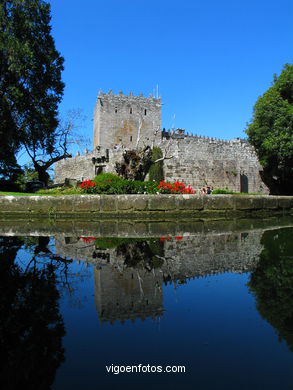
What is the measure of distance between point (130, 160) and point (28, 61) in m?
9.43

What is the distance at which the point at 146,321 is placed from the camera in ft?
6.17

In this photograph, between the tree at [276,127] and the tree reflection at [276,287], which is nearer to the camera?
the tree reflection at [276,287]

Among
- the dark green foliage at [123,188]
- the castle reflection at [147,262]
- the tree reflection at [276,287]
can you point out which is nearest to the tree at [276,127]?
the dark green foliage at [123,188]

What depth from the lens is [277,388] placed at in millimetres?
1223

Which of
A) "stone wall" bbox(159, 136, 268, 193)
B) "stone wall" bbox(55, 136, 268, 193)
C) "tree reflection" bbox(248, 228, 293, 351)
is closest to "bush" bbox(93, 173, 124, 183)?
"tree reflection" bbox(248, 228, 293, 351)

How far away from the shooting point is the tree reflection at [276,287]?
1.82m

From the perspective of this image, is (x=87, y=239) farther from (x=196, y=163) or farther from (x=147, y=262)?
(x=196, y=163)

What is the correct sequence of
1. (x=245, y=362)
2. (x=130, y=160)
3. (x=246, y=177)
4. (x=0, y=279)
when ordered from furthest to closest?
(x=246, y=177) < (x=130, y=160) < (x=0, y=279) < (x=245, y=362)

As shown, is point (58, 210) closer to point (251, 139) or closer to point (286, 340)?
point (286, 340)

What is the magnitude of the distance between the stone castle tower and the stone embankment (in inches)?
1158

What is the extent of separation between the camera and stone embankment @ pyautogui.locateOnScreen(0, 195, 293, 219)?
30.4 feet

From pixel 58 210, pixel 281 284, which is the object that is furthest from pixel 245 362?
pixel 58 210

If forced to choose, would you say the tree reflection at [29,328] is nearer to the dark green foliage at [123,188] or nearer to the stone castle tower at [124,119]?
the dark green foliage at [123,188]

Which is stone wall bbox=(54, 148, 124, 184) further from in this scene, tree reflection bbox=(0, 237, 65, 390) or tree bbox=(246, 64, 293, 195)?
tree reflection bbox=(0, 237, 65, 390)
